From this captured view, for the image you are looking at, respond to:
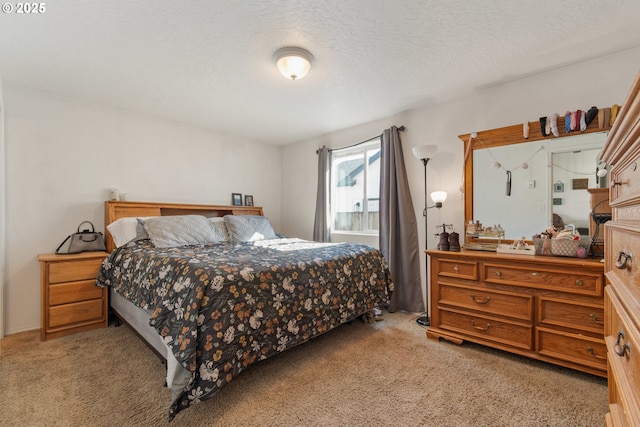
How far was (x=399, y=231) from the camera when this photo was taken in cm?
331

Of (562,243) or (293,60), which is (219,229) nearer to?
(293,60)

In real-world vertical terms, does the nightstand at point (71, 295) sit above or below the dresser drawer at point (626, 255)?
below

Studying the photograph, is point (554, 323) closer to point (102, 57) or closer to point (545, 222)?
point (545, 222)

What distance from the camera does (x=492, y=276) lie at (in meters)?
2.17

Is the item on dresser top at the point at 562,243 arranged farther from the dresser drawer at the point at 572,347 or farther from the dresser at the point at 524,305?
the dresser drawer at the point at 572,347

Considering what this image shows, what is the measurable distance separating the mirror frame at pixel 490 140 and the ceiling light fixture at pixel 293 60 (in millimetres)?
1671

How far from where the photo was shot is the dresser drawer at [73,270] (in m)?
2.52

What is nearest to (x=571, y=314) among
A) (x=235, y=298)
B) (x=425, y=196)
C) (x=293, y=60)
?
(x=425, y=196)

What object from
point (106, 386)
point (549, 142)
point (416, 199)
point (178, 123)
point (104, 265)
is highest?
point (178, 123)

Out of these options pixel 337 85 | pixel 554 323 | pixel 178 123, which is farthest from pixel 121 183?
pixel 554 323

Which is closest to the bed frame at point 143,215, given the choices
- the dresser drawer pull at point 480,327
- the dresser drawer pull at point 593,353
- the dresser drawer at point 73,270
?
the dresser drawer at point 73,270

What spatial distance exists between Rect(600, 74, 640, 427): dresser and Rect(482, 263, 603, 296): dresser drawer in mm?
1014

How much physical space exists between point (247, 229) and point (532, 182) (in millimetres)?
2890

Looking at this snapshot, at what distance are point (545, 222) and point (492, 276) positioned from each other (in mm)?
728
